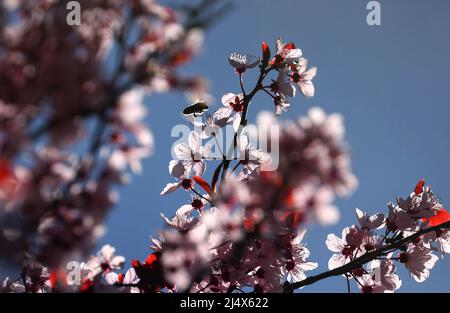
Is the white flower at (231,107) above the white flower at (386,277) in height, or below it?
above

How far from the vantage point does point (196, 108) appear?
220cm

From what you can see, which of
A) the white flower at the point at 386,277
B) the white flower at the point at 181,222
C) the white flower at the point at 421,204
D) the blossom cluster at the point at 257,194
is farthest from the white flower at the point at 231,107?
the white flower at the point at 386,277

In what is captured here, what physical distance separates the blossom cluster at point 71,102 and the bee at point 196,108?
3.59 ft

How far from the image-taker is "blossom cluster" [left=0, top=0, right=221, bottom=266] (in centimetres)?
91

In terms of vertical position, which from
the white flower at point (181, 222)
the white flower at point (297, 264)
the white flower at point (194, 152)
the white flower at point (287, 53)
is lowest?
the white flower at point (297, 264)

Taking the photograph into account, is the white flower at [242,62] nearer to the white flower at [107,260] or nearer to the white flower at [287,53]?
the white flower at [287,53]

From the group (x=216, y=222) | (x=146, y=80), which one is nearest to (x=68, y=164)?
(x=146, y=80)

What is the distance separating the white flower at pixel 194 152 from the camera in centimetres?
218

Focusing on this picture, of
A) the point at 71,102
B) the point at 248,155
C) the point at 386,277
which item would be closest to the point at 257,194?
the point at 71,102

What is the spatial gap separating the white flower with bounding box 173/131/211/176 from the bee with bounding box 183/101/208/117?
0.12 m

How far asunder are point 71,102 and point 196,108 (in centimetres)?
132

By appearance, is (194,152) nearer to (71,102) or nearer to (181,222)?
(181,222)
